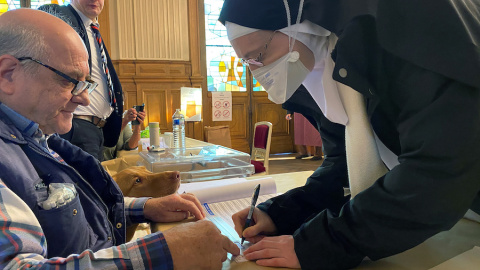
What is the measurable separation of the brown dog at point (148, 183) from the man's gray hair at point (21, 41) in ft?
2.07

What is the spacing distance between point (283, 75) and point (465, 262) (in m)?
0.64

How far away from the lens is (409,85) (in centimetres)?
65

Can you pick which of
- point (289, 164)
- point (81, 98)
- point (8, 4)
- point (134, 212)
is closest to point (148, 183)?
point (134, 212)

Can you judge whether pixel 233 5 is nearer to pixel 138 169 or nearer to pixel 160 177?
pixel 160 177

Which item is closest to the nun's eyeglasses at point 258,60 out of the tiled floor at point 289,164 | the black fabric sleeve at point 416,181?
the black fabric sleeve at point 416,181

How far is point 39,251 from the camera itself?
691 millimetres

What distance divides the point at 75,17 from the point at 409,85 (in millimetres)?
2243

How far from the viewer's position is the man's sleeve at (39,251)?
0.63 meters

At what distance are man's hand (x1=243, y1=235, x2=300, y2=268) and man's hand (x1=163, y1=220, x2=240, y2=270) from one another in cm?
6

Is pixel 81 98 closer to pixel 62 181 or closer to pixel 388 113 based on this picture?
pixel 62 181

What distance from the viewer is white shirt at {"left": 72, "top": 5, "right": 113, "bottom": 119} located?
7.80 ft

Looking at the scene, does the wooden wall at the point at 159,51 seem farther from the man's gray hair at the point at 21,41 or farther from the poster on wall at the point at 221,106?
the man's gray hair at the point at 21,41

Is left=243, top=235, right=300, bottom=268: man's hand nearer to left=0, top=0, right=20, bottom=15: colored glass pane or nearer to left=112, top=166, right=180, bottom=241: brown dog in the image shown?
left=112, top=166, right=180, bottom=241: brown dog

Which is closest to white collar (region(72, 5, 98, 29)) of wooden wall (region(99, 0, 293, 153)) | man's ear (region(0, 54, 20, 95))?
man's ear (region(0, 54, 20, 95))
